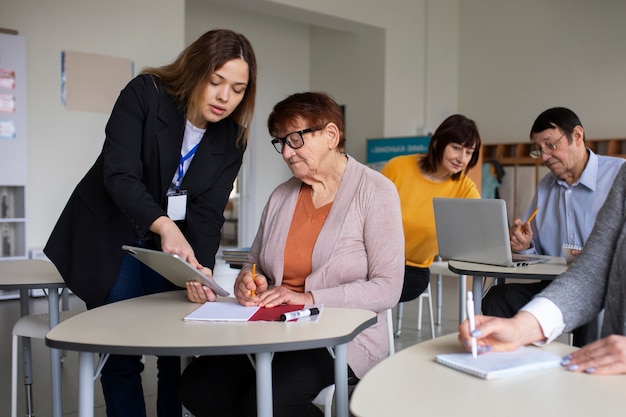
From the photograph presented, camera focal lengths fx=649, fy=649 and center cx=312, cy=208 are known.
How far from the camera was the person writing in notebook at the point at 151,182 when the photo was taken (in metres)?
2.04

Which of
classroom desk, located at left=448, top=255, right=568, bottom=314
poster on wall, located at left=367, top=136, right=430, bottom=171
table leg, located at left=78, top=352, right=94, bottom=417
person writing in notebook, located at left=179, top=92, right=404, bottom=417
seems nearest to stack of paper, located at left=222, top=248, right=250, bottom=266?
person writing in notebook, located at left=179, top=92, right=404, bottom=417

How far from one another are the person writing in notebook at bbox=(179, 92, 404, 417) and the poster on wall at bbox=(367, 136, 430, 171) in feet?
18.2

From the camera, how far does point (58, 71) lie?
6094 mm

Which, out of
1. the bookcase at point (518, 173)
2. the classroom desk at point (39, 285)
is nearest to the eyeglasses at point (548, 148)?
the classroom desk at point (39, 285)

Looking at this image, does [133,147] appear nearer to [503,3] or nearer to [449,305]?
[449,305]

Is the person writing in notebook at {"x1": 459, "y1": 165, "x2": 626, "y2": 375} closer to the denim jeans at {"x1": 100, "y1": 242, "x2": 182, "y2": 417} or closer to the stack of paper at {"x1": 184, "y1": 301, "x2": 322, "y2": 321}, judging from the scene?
the stack of paper at {"x1": 184, "y1": 301, "x2": 322, "y2": 321}

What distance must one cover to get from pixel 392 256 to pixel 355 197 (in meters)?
0.22

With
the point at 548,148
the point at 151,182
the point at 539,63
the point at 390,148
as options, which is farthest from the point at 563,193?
the point at 539,63

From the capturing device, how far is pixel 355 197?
6.66ft

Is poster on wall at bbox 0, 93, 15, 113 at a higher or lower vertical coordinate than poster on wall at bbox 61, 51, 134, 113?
lower

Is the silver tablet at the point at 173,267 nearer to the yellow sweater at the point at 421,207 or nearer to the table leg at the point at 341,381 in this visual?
the table leg at the point at 341,381

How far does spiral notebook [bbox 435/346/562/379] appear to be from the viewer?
111 centimetres

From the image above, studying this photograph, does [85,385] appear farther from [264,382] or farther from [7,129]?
[7,129]

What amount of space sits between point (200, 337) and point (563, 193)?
2.13 meters
